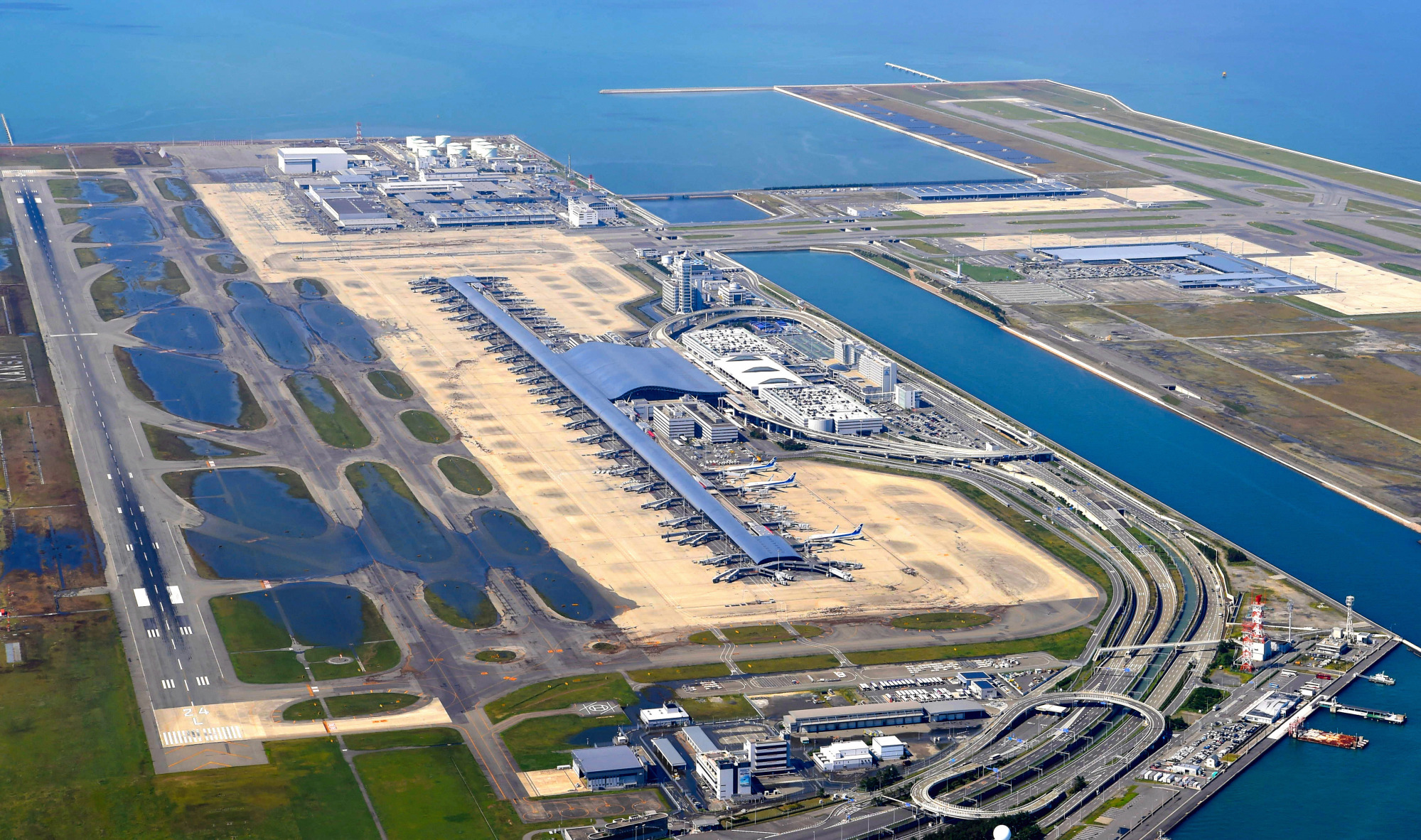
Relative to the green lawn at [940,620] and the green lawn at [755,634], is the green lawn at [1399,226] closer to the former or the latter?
the green lawn at [940,620]

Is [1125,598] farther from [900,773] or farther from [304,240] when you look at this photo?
[304,240]

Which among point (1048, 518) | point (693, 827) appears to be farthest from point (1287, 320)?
point (693, 827)

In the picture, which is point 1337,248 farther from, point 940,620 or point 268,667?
point 268,667

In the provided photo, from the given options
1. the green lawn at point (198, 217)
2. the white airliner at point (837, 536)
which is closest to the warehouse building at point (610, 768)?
the white airliner at point (837, 536)

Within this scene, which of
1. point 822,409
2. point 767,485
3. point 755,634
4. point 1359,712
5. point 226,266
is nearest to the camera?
A: point 1359,712

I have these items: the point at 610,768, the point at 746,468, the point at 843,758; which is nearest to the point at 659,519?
the point at 746,468

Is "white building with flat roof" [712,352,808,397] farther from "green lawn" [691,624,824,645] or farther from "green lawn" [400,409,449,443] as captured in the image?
"green lawn" [691,624,824,645]
